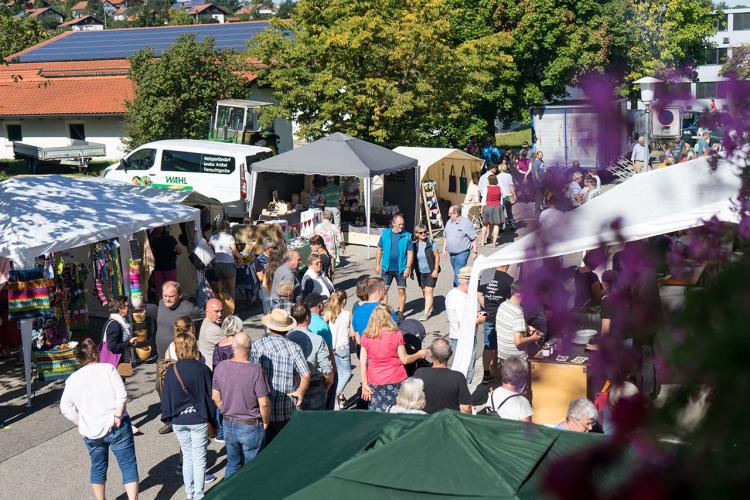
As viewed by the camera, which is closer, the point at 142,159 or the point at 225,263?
the point at 225,263

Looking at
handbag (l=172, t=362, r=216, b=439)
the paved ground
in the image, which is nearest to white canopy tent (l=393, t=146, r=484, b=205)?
the paved ground

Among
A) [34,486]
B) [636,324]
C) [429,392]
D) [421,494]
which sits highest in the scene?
[636,324]

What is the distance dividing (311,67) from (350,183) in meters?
4.17

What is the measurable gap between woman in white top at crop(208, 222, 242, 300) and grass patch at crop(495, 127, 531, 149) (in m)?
33.4

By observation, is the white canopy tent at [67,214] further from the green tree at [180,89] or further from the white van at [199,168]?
the green tree at [180,89]

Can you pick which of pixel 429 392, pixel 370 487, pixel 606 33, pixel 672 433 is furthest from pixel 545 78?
pixel 672 433

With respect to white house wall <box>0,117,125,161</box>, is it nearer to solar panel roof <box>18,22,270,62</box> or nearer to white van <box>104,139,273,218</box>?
solar panel roof <box>18,22,270,62</box>

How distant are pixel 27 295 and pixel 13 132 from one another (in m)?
36.5

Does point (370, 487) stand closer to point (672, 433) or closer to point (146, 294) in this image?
point (672, 433)

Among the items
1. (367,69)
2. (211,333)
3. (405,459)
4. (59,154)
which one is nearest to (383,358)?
(211,333)

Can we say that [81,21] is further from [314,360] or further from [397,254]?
[314,360]

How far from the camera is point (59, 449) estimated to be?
378 inches

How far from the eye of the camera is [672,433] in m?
1.98

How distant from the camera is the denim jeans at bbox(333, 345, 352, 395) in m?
9.65
